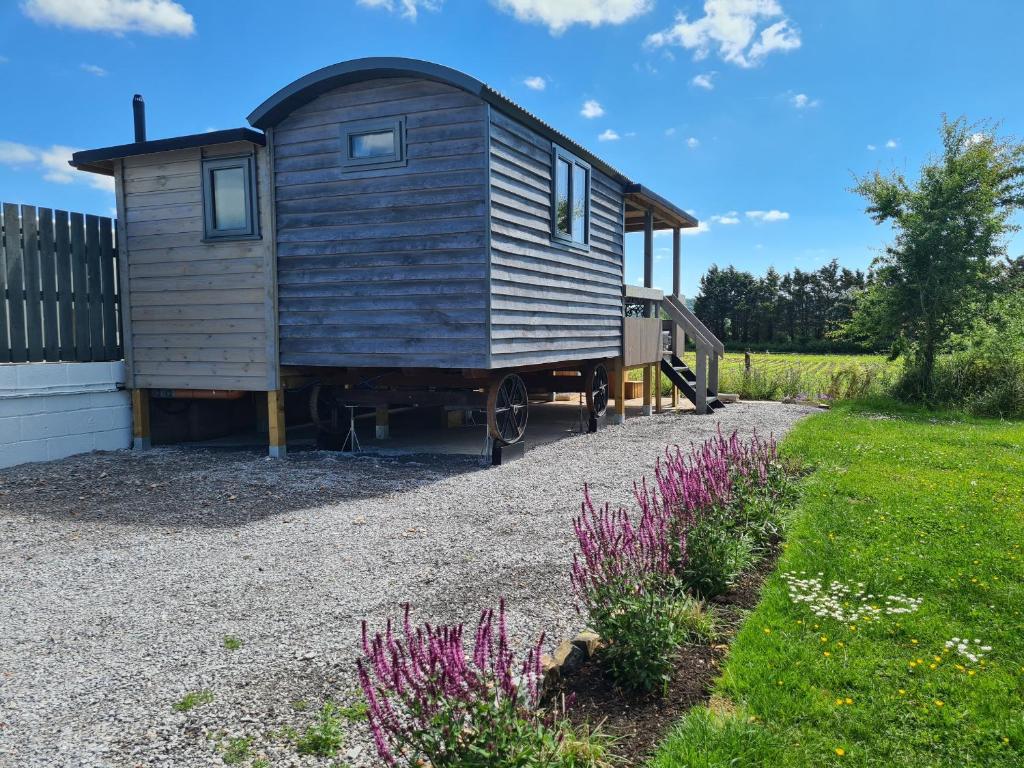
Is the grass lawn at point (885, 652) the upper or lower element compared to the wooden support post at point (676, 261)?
lower

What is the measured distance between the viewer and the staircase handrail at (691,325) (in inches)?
579

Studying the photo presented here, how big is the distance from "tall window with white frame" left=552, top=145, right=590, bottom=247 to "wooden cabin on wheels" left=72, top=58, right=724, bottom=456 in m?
0.04

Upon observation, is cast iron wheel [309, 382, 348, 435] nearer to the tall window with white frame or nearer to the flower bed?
the tall window with white frame

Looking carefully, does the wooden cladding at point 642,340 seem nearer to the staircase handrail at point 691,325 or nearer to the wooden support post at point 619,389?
the wooden support post at point 619,389

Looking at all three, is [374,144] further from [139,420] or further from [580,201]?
[139,420]

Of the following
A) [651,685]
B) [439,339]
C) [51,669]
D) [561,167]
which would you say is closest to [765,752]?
[651,685]

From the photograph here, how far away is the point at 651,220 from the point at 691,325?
241cm

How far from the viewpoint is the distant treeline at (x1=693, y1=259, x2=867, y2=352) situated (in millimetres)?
47656

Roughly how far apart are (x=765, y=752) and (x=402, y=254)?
6.95 metres

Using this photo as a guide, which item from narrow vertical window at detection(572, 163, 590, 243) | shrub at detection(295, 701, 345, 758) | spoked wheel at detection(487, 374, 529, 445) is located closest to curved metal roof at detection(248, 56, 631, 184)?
narrow vertical window at detection(572, 163, 590, 243)

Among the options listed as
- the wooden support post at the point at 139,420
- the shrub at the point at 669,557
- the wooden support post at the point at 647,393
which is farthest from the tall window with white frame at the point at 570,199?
the wooden support post at the point at 139,420

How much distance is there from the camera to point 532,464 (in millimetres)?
8891

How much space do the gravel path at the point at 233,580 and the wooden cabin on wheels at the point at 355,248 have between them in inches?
52.3

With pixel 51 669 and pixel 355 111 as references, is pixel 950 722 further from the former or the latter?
pixel 355 111
